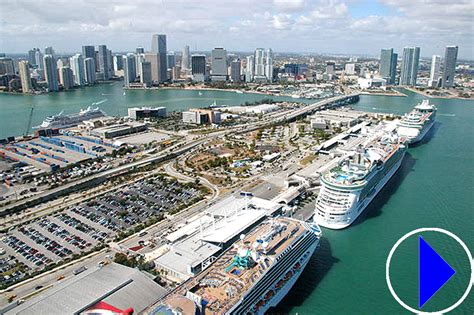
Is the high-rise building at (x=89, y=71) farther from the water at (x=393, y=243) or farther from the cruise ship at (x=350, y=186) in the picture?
the cruise ship at (x=350, y=186)

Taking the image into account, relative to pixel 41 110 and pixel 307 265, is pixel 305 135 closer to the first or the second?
pixel 307 265

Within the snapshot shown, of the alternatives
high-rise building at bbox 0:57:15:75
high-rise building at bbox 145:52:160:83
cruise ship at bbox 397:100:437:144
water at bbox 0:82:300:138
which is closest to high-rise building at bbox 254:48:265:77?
water at bbox 0:82:300:138

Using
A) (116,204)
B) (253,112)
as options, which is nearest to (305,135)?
(253,112)

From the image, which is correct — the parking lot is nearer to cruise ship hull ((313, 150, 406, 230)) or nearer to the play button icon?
cruise ship hull ((313, 150, 406, 230))

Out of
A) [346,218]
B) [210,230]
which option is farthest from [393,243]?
[210,230]

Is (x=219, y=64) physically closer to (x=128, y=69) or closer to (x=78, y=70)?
(x=128, y=69)

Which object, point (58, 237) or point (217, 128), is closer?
point (58, 237)
